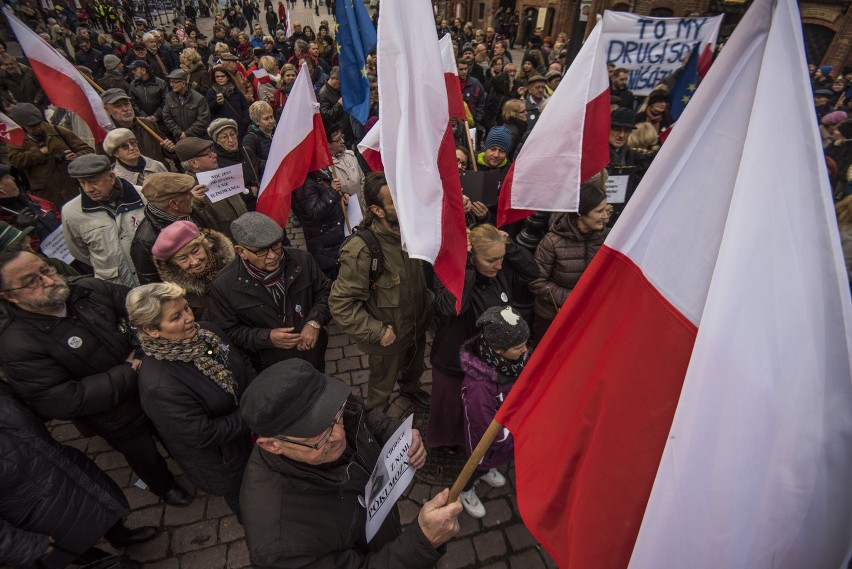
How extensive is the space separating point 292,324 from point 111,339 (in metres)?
1.13

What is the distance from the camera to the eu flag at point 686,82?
647cm

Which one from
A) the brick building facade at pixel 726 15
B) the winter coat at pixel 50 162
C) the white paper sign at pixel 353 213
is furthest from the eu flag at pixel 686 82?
the winter coat at pixel 50 162

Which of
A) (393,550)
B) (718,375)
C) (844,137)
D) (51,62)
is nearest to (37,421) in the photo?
(393,550)

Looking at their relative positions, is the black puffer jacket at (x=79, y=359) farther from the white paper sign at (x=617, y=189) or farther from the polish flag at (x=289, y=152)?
the white paper sign at (x=617, y=189)

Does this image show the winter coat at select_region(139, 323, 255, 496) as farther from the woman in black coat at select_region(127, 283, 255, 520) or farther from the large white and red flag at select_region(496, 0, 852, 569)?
the large white and red flag at select_region(496, 0, 852, 569)

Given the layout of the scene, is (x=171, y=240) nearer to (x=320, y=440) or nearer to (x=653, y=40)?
(x=320, y=440)

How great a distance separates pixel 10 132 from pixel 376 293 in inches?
188

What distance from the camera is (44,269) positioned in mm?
2469

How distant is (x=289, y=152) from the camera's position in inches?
157

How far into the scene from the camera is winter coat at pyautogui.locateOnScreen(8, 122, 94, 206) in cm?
507

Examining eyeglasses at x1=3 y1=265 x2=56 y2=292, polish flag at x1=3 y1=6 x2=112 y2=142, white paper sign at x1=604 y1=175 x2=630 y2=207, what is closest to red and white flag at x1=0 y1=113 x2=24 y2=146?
polish flag at x1=3 y1=6 x2=112 y2=142

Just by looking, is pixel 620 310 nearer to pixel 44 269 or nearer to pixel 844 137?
pixel 44 269

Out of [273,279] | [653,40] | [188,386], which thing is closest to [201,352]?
[188,386]

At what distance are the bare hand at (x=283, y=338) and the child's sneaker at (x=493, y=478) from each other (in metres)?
1.83
